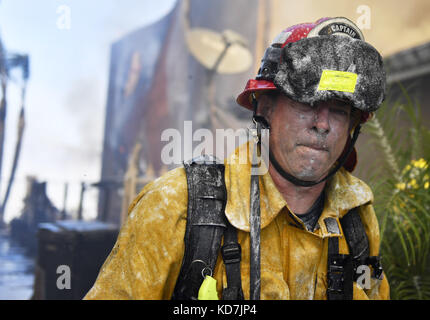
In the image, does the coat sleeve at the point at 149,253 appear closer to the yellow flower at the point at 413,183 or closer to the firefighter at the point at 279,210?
the firefighter at the point at 279,210

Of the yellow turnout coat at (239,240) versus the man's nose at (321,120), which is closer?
the yellow turnout coat at (239,240)

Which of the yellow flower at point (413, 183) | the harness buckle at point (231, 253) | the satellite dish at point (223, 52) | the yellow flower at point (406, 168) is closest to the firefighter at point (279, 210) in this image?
the harness buckle at point (231, 253)

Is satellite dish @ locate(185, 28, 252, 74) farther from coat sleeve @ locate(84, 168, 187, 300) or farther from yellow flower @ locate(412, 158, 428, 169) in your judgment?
coat sleeve @ locate(84, 168, 187, 300)

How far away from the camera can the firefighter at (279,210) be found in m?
1.24

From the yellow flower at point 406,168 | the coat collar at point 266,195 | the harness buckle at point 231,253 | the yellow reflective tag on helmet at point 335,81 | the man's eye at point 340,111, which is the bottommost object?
the harness buckle at point 231,253

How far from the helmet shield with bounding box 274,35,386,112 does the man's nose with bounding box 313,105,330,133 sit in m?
0.08

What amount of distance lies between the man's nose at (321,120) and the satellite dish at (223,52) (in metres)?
3.94

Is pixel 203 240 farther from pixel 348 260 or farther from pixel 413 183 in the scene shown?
pixel 413 183

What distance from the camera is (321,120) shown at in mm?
1409

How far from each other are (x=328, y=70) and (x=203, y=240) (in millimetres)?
804

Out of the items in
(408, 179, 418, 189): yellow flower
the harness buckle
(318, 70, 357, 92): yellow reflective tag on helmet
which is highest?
(318, 70, 357, 92): yellow reflective tag on helmet

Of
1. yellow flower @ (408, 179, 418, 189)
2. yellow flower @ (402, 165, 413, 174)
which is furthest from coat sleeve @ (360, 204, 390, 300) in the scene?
yellow flower @ (402, 165, 413, 174)

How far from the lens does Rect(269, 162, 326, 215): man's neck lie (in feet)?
5.00

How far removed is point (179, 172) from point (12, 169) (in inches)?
159
